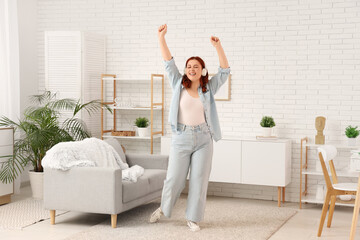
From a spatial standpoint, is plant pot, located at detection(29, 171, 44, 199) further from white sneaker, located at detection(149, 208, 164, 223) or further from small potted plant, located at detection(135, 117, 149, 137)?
white sneaker, located at detection(149, 208, 164, 223)

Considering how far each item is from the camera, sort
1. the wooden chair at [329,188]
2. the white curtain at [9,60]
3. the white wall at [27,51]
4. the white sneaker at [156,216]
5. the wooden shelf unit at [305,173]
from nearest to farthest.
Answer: the wooden chair at [329,188], the white sneaker at [156,216], the wooden shelf unit at [305,173], the white curtain at [9,60], the white wall at [27,51]

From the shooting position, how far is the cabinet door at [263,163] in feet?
20.8

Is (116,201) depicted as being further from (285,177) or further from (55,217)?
(285,177)

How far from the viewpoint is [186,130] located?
197 inches

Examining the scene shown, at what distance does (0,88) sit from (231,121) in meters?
2.98

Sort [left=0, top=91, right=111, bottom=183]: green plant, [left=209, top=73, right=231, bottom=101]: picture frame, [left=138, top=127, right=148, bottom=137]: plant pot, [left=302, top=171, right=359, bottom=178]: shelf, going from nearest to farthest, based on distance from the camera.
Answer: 1. [left=302, top=171, right=359, bottom=178]: shelf
2. [left=0, top=91, right=111, bottom=183]: green plant
3. [left=209, top=73, right=231, bottom=101]: picture frame
4. [left=138, top=127, right=148, bottom=137]: plant pot

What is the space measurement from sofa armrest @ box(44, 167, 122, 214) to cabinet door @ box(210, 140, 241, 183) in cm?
180

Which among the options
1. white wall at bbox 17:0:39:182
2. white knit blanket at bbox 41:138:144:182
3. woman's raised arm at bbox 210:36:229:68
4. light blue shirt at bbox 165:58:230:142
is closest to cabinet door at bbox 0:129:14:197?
white knit blanket at bbox 41:138:144:182

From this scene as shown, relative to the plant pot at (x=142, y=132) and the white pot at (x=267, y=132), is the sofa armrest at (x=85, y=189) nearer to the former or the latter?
the plant pot at (x=142, y=132)

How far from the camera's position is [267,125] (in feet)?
21.4

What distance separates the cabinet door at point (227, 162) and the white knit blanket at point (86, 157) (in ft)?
3.68

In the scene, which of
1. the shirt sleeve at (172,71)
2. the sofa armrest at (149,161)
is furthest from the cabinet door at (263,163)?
the shirt sleeve at (172,71)

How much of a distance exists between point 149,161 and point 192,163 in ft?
4.34

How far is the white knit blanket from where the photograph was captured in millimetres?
5250
